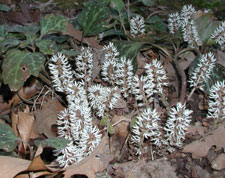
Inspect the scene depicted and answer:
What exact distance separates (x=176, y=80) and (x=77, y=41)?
2.77 ft

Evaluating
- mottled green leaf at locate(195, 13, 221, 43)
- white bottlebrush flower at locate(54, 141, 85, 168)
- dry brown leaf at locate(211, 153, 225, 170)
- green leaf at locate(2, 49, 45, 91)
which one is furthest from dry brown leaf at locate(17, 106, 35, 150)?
mottled green leaf at locate(195, 13, 221, 43)

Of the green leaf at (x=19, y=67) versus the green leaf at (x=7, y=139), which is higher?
the green leaf at (x=19, y=67)

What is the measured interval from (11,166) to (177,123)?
800 mm

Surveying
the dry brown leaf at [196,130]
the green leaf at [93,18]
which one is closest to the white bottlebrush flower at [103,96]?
the dry brown leaf at [196,130]

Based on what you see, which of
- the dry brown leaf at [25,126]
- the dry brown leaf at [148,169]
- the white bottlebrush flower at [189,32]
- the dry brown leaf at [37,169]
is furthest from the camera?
the white bottlebrush flower at [189,32]

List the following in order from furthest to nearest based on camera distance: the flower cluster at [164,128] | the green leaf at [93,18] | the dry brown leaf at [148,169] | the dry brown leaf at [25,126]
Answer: the green leaf at [93,18], the dry brown leaf at [25,126], the dry brown leaf at [148,169], the flower cluster at [164,128]

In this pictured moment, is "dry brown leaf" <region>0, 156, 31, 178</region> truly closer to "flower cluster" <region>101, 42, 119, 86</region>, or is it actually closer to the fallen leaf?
the fallen leaf

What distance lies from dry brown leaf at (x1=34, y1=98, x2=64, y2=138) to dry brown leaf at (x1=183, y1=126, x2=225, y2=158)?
0.80m

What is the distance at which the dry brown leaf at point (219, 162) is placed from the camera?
1.62 meters

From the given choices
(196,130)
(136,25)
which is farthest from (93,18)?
(196,130)

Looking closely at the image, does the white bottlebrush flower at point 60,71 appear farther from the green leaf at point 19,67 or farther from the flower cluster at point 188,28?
the flower cluster at point 188,28

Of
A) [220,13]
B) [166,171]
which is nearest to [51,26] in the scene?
[166,171]

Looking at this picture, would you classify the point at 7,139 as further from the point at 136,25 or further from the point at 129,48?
the point at 136,25

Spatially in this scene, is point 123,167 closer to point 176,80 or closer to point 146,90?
point 146,90
